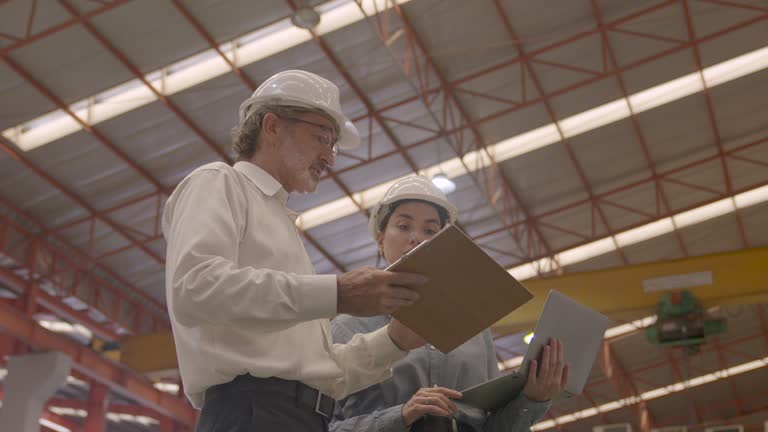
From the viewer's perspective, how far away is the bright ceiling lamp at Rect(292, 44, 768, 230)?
58.2ft

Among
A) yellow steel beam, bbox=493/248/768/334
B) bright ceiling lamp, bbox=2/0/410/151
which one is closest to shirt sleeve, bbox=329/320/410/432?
bright ceiling lamp, bbox=2/0/410/151

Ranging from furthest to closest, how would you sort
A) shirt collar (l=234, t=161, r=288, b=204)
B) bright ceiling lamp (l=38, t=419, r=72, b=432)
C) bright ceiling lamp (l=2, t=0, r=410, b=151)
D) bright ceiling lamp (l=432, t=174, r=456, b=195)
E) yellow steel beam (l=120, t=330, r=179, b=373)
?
bright ceiling lamp (l=38, t=419, r=72, b=432)
yellow steel beam (l=120, t=330, r=179, b=373)
bright ceiling lamp (l=432, t=174, r=456, b=195)
bright ceiling lamp (l=2, t=0, r=410, b=151)
shirt collar (l=234, t=161, r=288, b=204)

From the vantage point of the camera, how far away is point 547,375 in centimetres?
362

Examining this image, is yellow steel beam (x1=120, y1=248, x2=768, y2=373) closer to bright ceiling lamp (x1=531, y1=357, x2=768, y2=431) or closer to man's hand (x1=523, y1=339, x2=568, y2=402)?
man's hand (x1=523, y1=339, x2=568, y2=402)

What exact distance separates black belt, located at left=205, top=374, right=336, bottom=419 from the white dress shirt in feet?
0.09

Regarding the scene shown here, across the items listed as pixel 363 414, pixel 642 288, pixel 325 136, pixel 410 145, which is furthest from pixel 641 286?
pixel 325 136

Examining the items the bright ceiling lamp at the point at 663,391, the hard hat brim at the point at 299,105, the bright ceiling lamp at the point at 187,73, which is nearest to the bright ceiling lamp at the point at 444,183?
the bright ceiling lamp at the point at 187,73

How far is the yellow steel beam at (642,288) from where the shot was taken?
1581cm

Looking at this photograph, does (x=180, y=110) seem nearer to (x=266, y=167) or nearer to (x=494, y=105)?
(x=494, y=105)

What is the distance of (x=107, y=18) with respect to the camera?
14.2m

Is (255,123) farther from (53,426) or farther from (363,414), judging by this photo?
(53,426)

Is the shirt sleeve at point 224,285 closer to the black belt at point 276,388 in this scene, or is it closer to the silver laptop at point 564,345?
the black belt at point 276,388

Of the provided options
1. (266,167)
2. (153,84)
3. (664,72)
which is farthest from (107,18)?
(266,167)

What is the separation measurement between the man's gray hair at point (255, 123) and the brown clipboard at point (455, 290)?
895 mm
